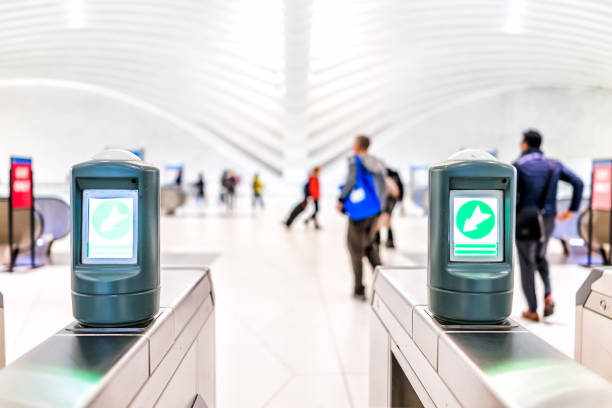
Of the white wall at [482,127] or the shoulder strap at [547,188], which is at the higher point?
the white wall at [482,127]

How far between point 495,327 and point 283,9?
1676cm

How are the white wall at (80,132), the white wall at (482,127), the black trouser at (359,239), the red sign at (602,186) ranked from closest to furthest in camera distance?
the black trouser at (359,239)
the red sign at (602,186)
the white wall at (482,127)
the white wall at (80,132)

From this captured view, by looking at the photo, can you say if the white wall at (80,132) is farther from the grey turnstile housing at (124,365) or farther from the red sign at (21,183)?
the grey turnstile housing at (124,365)

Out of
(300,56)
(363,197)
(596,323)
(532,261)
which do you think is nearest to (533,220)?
(532,261)

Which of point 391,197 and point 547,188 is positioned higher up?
point 547,188

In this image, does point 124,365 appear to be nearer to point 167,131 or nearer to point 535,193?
point 535,193

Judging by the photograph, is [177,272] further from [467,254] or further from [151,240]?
[467,254]

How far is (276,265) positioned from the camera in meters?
6.15

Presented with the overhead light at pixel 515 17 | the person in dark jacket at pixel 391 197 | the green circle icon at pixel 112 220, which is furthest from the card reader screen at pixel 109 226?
the overhead light at pixel 515 17

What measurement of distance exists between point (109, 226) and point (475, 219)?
3.46ft

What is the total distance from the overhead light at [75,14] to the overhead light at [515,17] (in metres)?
19.4

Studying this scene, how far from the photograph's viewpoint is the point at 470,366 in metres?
1.11

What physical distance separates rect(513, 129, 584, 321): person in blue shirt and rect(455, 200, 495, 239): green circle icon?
8.12ft

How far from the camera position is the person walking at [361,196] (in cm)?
433
